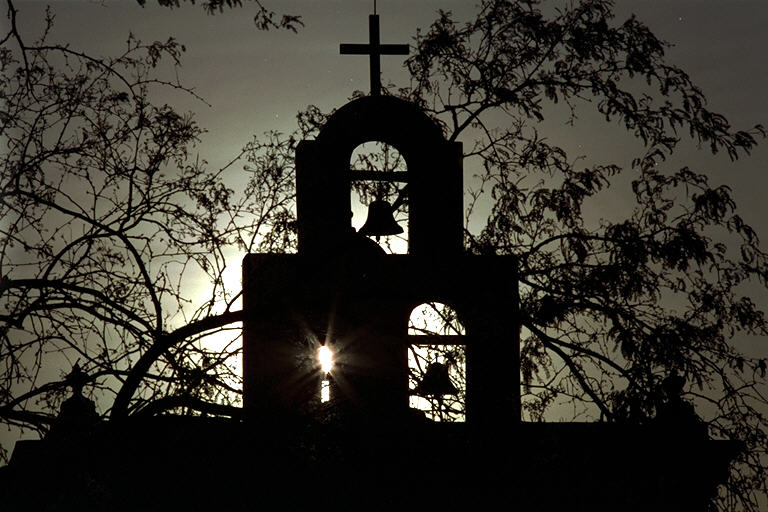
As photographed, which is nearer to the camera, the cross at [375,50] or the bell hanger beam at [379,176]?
the bell hanger beam at [379,176]

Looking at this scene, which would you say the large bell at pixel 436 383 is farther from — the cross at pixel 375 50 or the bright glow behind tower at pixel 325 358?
the cross at pixel 375 50

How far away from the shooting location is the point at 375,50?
13.5 m

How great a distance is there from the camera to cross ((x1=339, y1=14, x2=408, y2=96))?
13.5 metres

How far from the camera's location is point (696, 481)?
38.9ft

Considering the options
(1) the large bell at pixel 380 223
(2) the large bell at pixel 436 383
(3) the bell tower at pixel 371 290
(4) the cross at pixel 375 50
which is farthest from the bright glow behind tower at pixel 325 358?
(4) the cross at pixel 375 50

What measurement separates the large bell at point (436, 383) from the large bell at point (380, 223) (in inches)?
65.7

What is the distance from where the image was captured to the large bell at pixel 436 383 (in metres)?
10.7

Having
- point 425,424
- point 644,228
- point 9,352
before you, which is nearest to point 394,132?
point 644,228

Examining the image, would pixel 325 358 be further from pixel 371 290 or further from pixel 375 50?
pixel 375 50

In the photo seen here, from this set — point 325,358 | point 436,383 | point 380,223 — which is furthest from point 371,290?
point 436,383

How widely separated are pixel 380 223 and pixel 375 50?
220cm

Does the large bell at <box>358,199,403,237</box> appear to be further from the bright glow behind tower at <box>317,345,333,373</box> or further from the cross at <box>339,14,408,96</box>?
the bright glow behind tower at <box>317,345,333,373</box>

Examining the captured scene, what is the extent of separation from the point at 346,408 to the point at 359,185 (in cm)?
360

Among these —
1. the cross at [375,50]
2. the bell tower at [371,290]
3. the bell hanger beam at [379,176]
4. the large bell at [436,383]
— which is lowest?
the large bell at [436,383]
